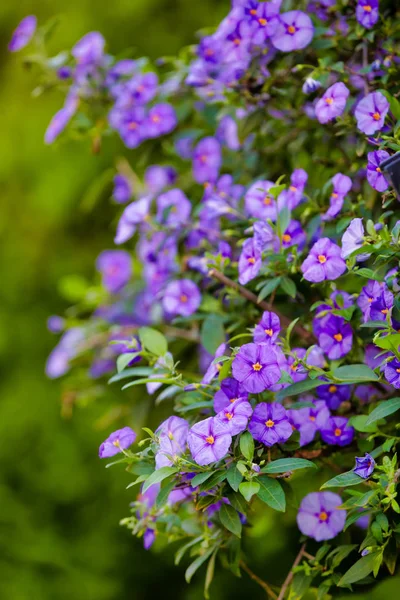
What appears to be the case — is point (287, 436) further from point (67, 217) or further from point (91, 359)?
point (67, 217)

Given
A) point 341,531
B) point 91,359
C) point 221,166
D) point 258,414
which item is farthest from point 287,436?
point 91,359

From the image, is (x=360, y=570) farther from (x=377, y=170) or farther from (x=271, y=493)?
(x=377, y=170)

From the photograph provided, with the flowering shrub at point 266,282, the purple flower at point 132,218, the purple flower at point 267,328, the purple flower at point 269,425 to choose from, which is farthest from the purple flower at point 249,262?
the purple flower at point 132,218

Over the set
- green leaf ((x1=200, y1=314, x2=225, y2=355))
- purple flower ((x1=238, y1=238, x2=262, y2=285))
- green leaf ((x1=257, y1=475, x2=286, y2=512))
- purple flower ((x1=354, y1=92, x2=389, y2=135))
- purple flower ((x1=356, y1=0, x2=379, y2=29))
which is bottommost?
green leaf ((x1=200, y1=314, x2=225, y2=355))

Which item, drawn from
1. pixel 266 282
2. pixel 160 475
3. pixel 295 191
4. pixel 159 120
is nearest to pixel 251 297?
pixel 266 282

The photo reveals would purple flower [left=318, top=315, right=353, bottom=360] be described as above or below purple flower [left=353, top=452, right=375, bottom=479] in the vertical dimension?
below

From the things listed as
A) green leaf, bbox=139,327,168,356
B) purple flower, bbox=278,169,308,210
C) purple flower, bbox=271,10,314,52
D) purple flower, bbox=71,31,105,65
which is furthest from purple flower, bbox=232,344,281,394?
purple flower, bbox=71,31,105,65

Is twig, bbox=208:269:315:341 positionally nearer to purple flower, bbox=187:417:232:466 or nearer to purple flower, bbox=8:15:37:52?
purple flower, bbox=187:417:232:466
